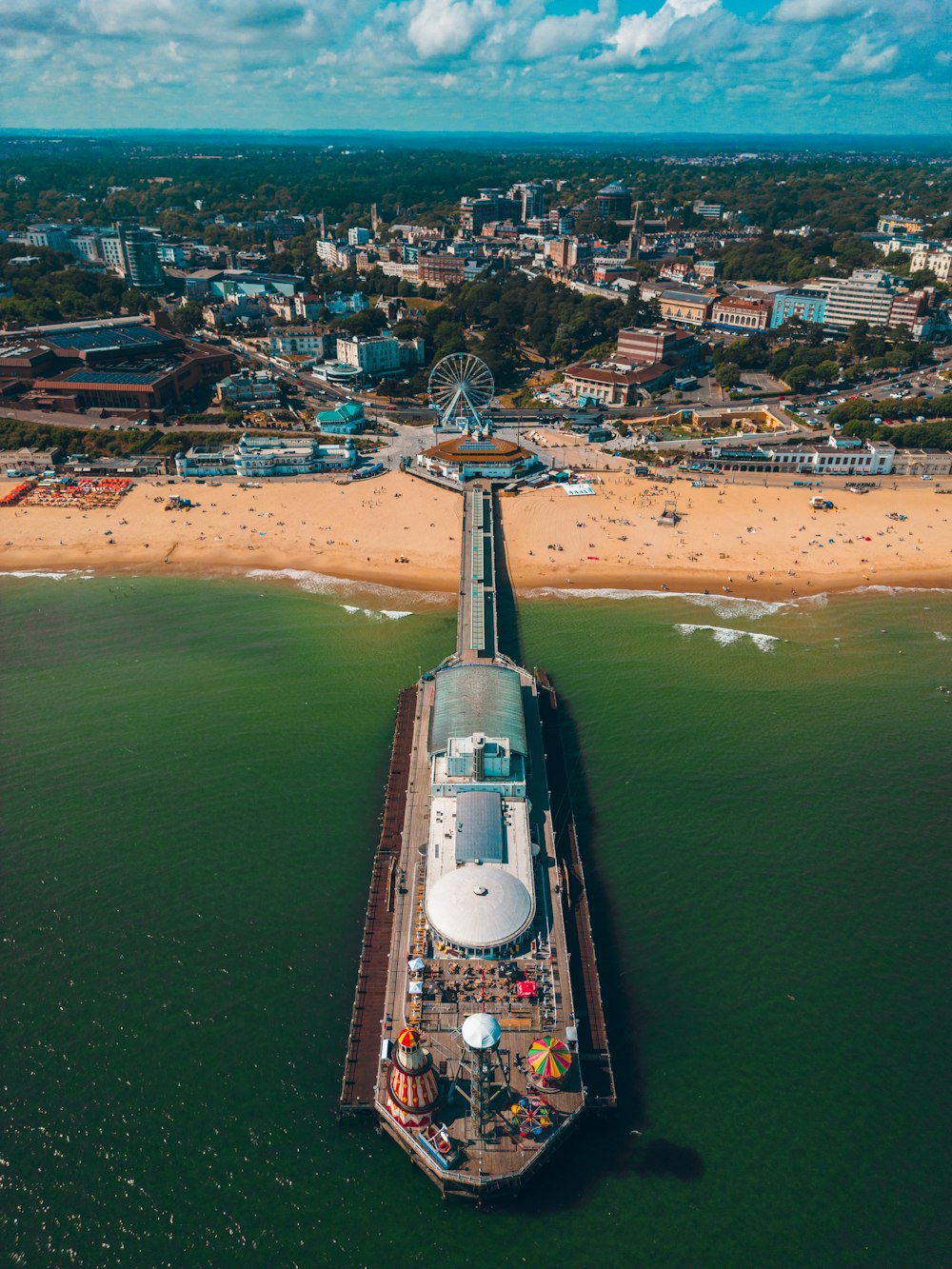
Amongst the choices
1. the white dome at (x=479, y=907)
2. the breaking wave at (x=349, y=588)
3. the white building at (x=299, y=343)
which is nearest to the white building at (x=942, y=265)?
the white building at (x=299, y=343)

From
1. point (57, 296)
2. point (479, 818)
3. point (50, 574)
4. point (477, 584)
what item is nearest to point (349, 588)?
point (477, 584)

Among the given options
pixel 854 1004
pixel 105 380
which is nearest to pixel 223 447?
pixel 105 380

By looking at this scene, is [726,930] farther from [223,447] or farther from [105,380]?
[105,380]

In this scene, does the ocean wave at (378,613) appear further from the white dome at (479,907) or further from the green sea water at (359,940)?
the white dome at (479,907)

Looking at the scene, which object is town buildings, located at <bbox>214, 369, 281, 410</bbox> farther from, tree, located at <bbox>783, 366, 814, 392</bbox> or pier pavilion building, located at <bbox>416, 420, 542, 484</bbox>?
tree, located at <bbox>783, 366, 814, 392</bbox>

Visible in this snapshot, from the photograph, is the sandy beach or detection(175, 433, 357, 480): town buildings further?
detection(175, 433, 357, 480): town buildings

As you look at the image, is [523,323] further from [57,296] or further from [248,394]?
[57,296]

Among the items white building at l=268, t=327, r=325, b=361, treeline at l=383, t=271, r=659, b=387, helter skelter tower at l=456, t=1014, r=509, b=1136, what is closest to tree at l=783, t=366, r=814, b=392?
treeline at l=383, t=271, r=659, b=387
